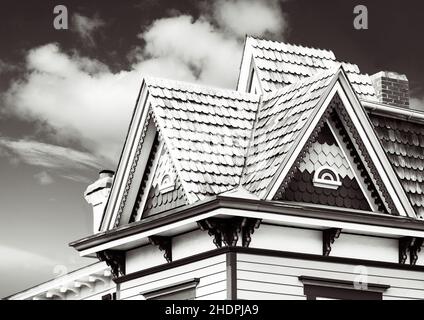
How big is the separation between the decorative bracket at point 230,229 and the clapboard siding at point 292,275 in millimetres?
293

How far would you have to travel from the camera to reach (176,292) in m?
19.4

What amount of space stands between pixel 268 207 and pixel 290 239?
1089mm

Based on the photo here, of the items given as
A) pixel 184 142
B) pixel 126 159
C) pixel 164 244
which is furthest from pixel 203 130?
pixel 164 244

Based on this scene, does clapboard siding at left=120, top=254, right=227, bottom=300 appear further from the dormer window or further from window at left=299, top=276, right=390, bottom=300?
the dormer window

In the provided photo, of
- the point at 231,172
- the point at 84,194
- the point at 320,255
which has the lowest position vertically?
the point at 320,255

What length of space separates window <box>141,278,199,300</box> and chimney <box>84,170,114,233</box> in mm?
6848

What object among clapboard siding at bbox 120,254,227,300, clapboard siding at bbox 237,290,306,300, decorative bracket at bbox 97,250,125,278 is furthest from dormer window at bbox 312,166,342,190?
decorative bracket at bbox 97,250,125,278

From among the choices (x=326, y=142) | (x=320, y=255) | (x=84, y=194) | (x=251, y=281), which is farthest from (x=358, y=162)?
(x=84, y=194)

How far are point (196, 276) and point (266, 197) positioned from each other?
194 centimetres

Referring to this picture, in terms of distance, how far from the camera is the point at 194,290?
62.2 feet

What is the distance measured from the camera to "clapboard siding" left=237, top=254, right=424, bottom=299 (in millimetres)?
18234
